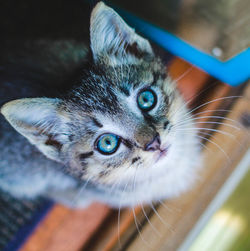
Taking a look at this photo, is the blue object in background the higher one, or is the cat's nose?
the blue object in background

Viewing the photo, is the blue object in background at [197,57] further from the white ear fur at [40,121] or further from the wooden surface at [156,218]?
the white ear fur at [40,121]

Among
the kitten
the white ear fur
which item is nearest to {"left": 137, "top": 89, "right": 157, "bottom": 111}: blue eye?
the kitten

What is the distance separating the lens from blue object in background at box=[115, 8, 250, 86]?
2.55 feet

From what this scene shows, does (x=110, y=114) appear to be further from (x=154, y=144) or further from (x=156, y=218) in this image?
(x=156, y=218)

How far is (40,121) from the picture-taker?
0.62 metres

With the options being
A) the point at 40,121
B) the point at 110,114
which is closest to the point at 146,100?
the point at 110,114

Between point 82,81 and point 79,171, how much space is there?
228 mm

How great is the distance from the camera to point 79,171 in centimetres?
71

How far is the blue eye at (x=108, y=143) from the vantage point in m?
0.62

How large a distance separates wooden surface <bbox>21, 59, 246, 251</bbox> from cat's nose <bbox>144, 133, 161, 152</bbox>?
0.74 feet

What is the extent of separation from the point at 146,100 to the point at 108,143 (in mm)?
130

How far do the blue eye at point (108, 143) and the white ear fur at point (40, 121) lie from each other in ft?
0.29

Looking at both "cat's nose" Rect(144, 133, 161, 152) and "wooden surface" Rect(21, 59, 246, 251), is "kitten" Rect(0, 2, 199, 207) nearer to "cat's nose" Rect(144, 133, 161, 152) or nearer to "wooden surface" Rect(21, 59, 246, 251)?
"cat's nose" Rect(144, 133, 161, 152)

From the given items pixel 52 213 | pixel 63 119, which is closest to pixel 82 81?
pixel 63 119
